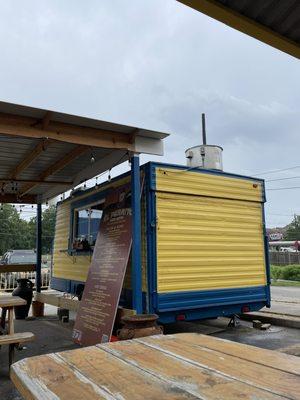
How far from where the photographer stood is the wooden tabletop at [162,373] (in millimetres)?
1354

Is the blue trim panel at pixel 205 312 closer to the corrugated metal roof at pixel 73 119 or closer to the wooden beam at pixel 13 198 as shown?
the corrugated metal roof at pixel 73 119

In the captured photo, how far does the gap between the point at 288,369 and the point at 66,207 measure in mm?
8528

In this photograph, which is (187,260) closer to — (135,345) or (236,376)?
(135,345)

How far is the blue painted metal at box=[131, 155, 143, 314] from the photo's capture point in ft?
18.5

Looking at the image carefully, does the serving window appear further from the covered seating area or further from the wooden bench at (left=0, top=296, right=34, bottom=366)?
the wooden bench at (left=0, top=296, right=34, bottom=366)

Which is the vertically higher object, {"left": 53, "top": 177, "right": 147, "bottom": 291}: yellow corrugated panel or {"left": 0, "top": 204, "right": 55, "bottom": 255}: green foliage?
{"left": 0, "top": 204, "right": 55, "bottom": 255}: green foliage

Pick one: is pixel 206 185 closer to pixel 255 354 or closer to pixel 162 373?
pixel 255 354

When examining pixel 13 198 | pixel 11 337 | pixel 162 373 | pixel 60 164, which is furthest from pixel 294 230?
pixel 162 373

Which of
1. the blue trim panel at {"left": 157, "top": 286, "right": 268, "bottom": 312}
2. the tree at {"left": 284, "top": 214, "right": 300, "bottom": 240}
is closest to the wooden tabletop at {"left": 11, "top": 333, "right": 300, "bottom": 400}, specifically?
the blue trim panel at {"left": 157, "top": 286, "right": 268, "bottom": 312}

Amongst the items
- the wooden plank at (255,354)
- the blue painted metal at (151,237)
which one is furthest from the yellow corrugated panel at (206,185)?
the wooden plank at (255,354)

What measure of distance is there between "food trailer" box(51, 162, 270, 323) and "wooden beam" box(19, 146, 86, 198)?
2.63 feet

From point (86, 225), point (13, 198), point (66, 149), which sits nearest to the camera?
point (66, 149)

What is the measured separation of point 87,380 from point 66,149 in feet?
19.6

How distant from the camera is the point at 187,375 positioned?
1.54 m
